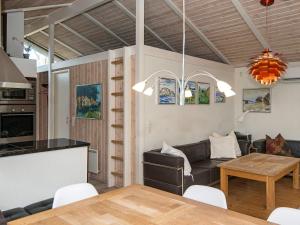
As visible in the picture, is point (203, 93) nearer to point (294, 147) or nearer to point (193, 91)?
point (193, 91)

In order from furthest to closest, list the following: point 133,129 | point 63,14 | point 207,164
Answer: point 63,14, point 207,164, point 133,129

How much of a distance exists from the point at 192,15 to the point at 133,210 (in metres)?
3.83

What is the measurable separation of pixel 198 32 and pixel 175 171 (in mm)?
2767

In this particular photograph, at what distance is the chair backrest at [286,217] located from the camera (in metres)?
1.61

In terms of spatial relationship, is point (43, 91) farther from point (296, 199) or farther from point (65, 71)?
point (296, 199)

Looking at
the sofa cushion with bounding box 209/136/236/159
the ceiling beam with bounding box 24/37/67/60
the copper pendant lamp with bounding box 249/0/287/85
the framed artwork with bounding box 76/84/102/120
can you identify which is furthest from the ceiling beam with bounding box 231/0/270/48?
the ceiling beam with bounding box 24/37/67/60

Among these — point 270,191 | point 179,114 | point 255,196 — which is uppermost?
→ point 179,114

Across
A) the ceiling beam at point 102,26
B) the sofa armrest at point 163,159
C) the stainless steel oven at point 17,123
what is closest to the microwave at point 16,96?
the stainless steel oven at point 17,123

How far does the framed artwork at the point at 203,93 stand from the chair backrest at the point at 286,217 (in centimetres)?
391

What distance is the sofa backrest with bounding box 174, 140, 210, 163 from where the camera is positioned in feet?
15.7

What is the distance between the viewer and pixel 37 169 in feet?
9.45

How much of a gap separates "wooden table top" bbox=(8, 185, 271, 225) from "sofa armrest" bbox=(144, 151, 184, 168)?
6.04 feet

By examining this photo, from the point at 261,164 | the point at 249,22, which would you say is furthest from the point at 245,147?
the point at 249,22

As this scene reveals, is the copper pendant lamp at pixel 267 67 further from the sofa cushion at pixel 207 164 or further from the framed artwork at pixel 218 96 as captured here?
the framed artwork at pixel 218 96
